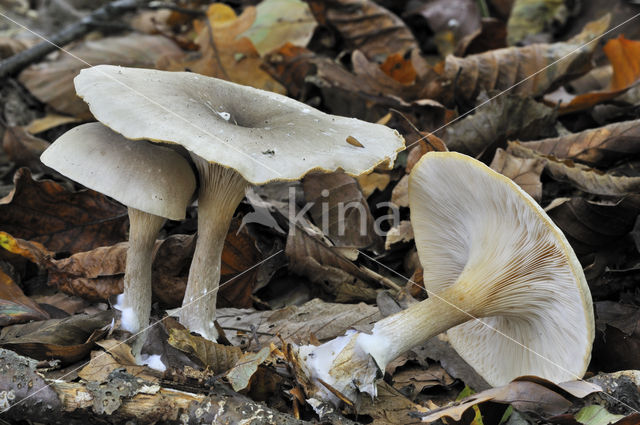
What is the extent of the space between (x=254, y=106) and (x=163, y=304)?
1033mm

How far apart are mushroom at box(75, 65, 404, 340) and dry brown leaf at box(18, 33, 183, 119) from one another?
1724mm

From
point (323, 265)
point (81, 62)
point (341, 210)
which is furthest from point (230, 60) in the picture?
point (323, 265)

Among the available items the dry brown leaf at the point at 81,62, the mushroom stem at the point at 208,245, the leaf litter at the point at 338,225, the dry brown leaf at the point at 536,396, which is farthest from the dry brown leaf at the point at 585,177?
the dry brown leaf at the point at 81,62

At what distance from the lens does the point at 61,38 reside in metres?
4.23

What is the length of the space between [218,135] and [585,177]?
72.7 inches

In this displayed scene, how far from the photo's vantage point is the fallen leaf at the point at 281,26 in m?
4.52

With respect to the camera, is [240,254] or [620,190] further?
[240,254]

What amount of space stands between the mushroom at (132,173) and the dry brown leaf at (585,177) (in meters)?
1.79

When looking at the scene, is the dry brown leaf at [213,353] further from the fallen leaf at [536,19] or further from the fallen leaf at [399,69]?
the fallen leaf at [536,19]

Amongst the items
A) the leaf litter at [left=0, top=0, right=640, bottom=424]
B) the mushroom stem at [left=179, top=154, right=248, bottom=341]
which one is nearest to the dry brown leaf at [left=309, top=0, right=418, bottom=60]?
the leaf litter at [left=0, top=0, right=640, bottom=424]

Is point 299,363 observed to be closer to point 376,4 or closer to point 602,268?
point 602,268

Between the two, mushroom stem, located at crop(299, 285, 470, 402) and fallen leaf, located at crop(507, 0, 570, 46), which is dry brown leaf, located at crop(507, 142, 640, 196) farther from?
fallen leaf, located at crop(507, 0, 570, 46)

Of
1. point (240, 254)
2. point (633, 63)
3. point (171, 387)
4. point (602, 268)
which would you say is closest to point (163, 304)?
point (240, 254)

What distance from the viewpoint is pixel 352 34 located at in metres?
4.54
